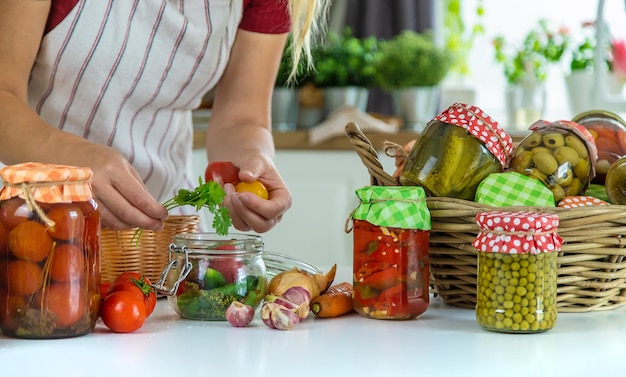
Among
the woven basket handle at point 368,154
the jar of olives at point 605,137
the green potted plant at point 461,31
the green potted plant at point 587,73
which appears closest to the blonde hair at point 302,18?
the woven basket handle at point 368,154

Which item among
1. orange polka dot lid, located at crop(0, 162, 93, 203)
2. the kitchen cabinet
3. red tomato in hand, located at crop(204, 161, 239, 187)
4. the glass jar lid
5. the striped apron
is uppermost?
the striped apron

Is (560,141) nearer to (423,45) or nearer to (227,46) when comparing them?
(227,46)

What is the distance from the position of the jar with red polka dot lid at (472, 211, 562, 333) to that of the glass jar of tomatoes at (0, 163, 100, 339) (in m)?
0.40

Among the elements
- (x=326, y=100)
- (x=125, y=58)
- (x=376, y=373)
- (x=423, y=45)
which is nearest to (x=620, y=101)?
(x=423, y=45)

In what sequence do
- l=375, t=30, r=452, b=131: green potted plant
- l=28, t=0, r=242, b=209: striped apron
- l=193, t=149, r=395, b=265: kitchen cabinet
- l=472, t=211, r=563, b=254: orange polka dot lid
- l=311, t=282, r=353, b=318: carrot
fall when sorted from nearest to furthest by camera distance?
l=472, t=211, r=563, b=254: orange polka dot lid
l=311, t=282, r=353, b=318: carrot
l=28, t=0, r=242, b=209: striped apron
l=193, t=149, r=395, b=265: kitchen cabinet
l=375, t=30, r=452, b=131: green potted plant

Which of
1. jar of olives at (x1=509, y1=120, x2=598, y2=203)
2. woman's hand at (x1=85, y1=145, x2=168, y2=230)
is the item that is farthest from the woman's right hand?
jar of olives at (x1=509, y1=120, x2=598, y2=203)

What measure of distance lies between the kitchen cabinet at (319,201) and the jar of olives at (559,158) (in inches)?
74.9

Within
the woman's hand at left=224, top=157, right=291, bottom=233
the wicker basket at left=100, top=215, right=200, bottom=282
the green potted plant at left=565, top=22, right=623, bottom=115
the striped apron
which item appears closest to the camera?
the wicker basket at left=100, top=215, right=200, bottom=282

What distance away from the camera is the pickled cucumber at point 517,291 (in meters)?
0.90

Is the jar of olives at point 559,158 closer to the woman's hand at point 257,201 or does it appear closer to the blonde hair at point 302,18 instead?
the woman's hand at point 257,201

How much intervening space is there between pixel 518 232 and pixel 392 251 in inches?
5.6

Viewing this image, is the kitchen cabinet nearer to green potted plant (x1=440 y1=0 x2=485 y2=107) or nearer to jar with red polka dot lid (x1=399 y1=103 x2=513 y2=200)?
green potted plant (x1=440 y1=0 x2=485 y2=107)

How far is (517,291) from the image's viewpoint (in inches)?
35.6

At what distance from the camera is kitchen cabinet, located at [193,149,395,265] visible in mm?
3004
